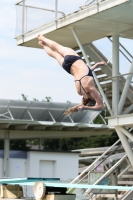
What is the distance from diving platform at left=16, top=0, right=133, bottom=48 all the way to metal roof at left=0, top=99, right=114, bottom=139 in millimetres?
11927

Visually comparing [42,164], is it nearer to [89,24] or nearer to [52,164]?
[52,164]

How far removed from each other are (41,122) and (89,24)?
48.0 ft

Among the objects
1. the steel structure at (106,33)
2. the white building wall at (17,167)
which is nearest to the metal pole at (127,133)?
the steel structure at (106,33)

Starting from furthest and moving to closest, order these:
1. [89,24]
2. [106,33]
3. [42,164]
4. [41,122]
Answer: [42,164], [41,122], [106,33], [89,24]

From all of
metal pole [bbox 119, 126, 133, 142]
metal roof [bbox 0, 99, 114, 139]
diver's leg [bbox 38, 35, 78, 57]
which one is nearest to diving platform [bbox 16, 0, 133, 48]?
metal pole [bbox 119, 126, 133, 142]

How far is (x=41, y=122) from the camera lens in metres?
36.8

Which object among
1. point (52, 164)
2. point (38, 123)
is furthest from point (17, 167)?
point (38, 123)

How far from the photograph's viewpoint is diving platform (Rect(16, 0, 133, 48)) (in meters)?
21.2

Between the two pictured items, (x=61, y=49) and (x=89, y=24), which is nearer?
(x=61, y=49)

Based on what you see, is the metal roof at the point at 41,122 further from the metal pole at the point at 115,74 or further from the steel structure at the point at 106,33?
the metal pole at the point at 115,74

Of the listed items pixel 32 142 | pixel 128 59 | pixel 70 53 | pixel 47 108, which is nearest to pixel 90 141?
pixel 32 142

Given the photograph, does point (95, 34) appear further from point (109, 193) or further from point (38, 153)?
point (38, 153)

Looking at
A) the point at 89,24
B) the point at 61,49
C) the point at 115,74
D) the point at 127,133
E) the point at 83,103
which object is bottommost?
the point at 83,103

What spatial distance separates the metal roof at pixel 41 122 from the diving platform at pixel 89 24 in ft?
39.1
